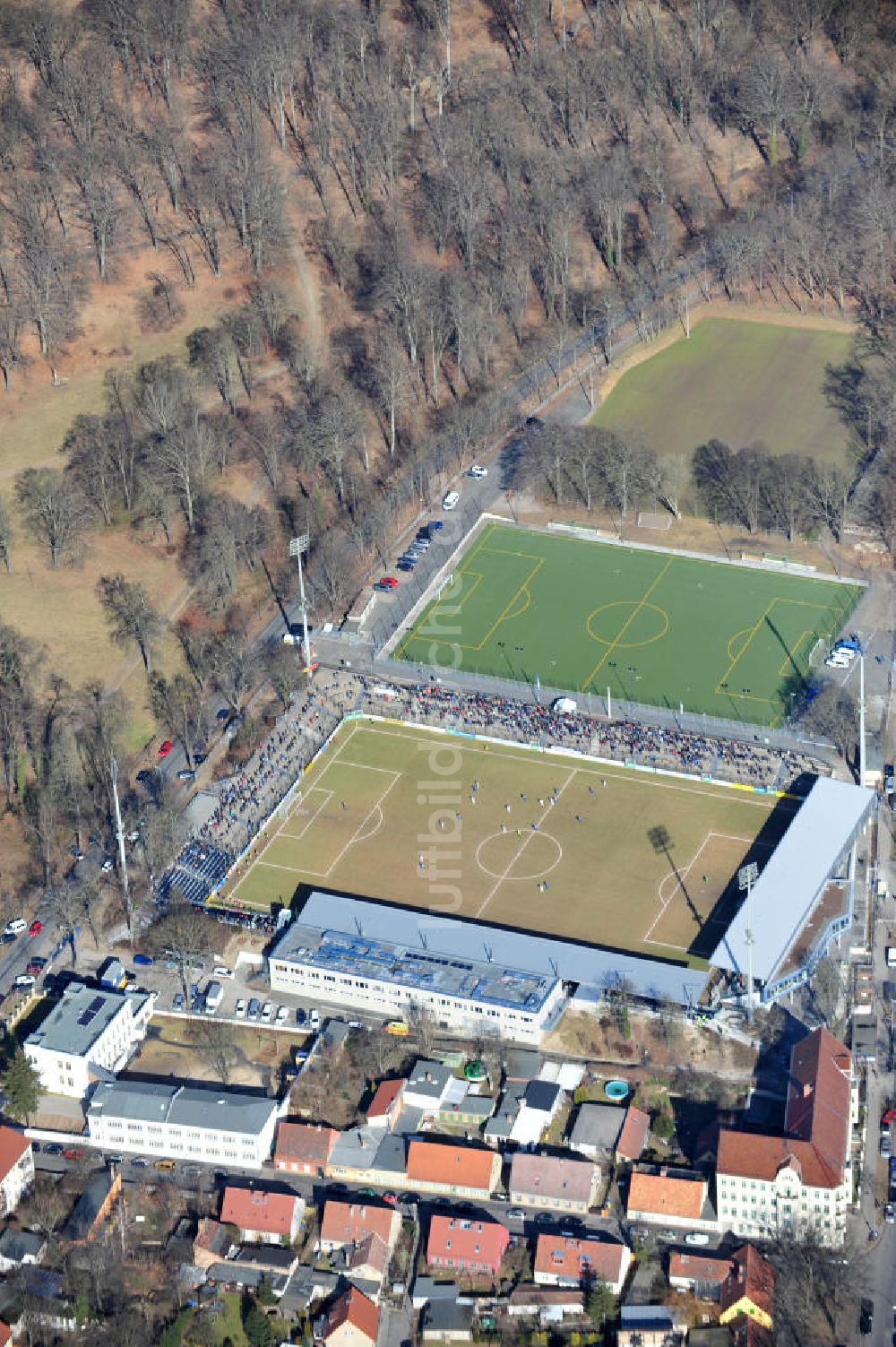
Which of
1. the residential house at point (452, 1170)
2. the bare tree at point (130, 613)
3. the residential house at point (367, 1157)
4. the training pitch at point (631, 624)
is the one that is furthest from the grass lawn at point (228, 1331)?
the bare tree at point (130, 613)

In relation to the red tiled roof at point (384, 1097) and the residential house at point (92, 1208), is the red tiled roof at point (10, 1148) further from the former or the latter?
the red tiled roof at point (384, 1097)

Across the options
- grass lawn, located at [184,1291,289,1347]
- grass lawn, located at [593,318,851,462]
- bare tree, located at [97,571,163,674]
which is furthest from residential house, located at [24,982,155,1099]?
grass lawn, located at [593,318,851,462]

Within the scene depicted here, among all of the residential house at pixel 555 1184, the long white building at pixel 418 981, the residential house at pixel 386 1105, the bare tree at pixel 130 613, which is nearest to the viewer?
the residential house at pixel 555 1184

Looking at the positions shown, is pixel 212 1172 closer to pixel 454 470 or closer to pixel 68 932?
pixel 68 932

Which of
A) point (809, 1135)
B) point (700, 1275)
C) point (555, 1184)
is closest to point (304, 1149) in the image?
point (555, 1184)

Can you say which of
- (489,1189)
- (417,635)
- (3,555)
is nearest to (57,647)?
(3,555)

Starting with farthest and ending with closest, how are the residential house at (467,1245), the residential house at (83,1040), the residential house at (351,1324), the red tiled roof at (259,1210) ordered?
the residential house at (83,1040), the red tiled roof at (259,1210), the residential house at (467,1245), the residential house at (351,1324)

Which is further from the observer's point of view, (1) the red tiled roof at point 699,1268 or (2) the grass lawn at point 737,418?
(2) the grass lawn at point 737,418

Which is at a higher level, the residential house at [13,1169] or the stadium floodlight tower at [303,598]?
the stadium floodlight tower at [303,598]
